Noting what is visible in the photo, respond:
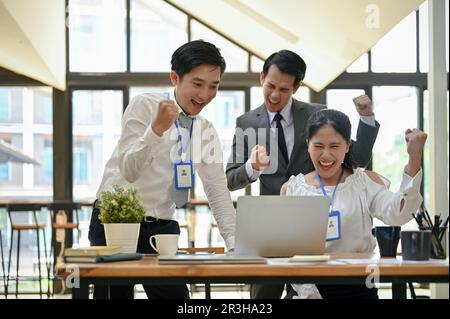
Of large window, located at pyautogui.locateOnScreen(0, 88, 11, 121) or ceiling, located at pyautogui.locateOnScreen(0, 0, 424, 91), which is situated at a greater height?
ceiling, located at pyautogui.locateOnScreen(0, 0, 424, 91)

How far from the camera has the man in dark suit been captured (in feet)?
9.61

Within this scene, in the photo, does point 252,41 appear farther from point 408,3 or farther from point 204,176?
point 204,176

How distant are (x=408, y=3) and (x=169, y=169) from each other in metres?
4.00

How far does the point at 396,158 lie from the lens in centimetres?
821

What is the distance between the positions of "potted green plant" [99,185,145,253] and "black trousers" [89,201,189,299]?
17cm

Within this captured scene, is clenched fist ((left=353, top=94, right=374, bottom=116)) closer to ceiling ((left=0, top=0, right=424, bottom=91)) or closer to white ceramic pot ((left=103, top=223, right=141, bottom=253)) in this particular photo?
white ceramic pot ((left=103, top=223, right=141, bottom=253))

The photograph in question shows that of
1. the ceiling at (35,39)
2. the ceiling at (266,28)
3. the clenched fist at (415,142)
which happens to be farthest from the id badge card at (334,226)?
the ceiling at (35,39)

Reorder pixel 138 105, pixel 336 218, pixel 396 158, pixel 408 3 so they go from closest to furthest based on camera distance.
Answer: pixel 336 218 → pixel 138 105 → pixel 408 3 → pixel 396 158

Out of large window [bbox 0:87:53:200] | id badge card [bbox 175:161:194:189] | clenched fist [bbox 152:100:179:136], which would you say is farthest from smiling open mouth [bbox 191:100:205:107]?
large window [bbox 0:87:53:200]

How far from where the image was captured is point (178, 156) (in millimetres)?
2502

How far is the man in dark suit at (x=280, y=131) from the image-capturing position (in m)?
2.93

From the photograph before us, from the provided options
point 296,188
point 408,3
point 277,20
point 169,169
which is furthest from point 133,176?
point 277,20
